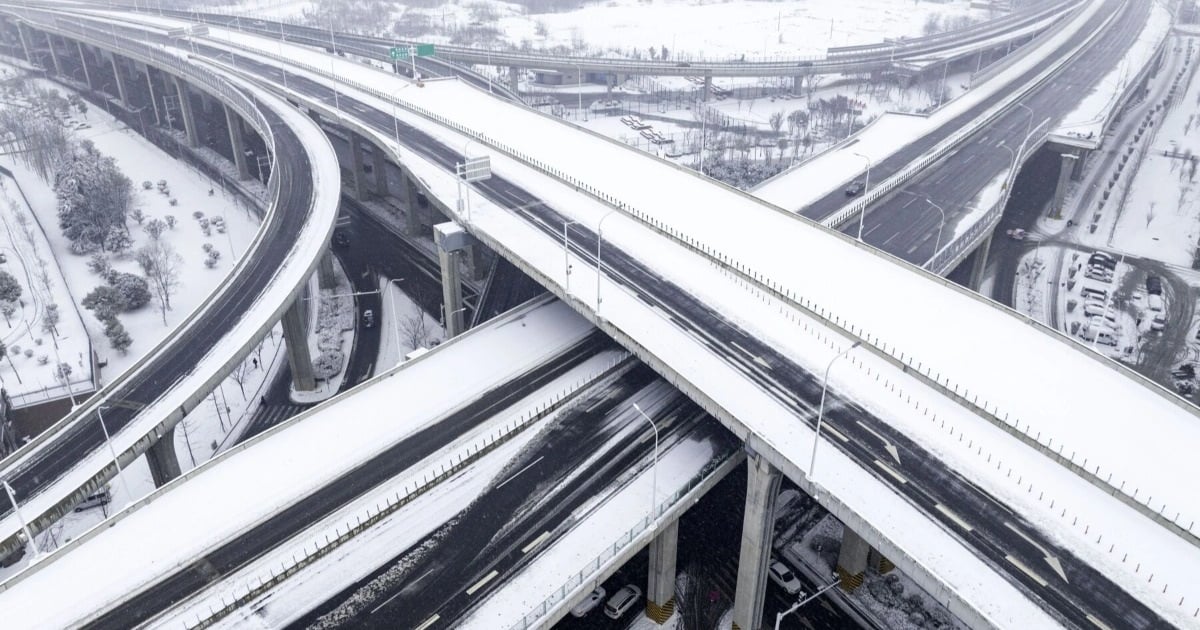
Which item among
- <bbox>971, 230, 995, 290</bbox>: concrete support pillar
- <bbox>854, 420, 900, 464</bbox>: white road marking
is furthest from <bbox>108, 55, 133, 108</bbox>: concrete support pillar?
<bbox>854, 420, 900, 464</bbox>: white road marking

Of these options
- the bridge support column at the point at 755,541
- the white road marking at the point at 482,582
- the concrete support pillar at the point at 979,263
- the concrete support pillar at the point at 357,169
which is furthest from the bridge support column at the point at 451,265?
the concrete support pillar at the point at 979,263

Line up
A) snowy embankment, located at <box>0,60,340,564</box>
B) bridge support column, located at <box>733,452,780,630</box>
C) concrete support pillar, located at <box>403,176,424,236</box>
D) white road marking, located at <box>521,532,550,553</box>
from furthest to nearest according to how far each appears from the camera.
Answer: concrete support pillar, located at <box>403,176,424,236</box>
snowy embankment, located at <box>0,60,340,564</box>
bridge support column, located at <box>733,452,780,630</box>
white road marking, located at <box>521,532,550,553</box>

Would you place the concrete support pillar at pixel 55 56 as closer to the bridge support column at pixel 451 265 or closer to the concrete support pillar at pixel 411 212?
the concrete support pillar at pixel 411 212

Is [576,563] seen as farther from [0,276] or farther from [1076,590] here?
[0,276]

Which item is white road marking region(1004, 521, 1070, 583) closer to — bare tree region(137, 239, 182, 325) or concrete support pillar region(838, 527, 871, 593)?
concrete support pillar region(838, 527, 871, 593)

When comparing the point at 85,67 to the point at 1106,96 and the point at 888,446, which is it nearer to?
the point at 888,446
